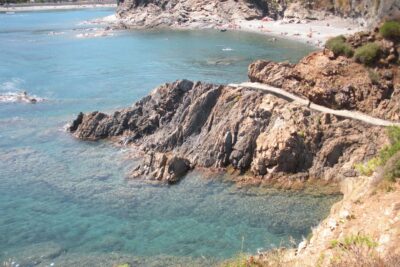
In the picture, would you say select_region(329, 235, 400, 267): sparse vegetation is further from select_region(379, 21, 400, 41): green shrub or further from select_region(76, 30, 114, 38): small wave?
select_region(76, 30, 114, 38): small wave

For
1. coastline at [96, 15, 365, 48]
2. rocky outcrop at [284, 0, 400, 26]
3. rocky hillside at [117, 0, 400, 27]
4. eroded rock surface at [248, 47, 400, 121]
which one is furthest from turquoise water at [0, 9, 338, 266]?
rocky hillside at [117, 0, 400, 27]

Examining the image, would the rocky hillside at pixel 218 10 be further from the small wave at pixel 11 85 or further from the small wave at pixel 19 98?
the small wave at pixel 19 98

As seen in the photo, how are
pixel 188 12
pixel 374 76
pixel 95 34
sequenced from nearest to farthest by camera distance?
pixel 374 76 → pixel 95 34 → pixel 188 12

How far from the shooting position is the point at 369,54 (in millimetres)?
34531

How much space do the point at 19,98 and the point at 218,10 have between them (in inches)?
3212

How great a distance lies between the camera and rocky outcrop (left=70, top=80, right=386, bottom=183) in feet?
104

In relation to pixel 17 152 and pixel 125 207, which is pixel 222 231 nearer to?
pixel 125 207

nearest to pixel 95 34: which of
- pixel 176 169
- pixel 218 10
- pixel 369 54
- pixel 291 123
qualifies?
pixel 218 10

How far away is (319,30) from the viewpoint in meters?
99.2

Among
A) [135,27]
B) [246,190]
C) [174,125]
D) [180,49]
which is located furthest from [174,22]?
[246,190]

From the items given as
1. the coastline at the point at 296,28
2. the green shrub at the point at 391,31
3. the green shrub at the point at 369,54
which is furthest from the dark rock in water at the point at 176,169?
the coastline at the point at 296,28

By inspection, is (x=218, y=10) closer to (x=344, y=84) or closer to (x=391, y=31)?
(x=391, y=31)

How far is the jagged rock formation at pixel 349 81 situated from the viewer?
33.4 metres

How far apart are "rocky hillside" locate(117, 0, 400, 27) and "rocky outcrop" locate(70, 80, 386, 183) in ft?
214
